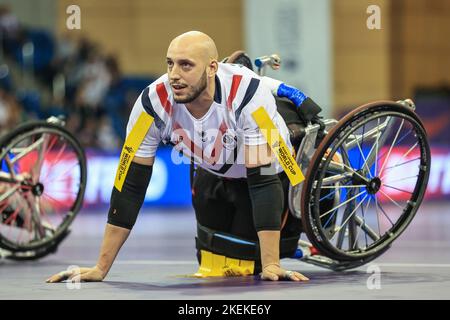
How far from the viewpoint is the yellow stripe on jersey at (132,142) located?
18.8 feet

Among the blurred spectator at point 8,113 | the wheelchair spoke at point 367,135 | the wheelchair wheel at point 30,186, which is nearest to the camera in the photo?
the wheelchair spoke at point 367,135

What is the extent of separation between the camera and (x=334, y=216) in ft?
20.4

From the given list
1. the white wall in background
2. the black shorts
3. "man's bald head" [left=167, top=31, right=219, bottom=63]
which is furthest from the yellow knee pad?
the white wall in background

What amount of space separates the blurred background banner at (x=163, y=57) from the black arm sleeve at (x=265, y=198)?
762 centimetres

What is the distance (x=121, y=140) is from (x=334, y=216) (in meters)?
9.51

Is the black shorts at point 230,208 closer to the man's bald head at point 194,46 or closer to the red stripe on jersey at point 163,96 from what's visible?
the red stripe on jersey at point 163,96

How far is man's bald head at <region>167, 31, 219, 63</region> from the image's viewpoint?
549cm

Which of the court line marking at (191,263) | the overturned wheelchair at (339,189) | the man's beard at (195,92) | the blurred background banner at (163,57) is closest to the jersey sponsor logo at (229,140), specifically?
the man's beard at (195,92)

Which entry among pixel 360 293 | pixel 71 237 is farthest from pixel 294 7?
pixel 360 293

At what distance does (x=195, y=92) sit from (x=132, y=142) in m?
0.49

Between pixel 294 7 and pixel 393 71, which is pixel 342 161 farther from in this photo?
pixel 393 71

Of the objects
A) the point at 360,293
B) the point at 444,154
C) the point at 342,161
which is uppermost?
the point at 342,161

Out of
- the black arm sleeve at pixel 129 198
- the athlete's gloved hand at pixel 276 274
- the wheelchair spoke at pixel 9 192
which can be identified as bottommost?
the athlete's gloved hand at pixel 276 274
